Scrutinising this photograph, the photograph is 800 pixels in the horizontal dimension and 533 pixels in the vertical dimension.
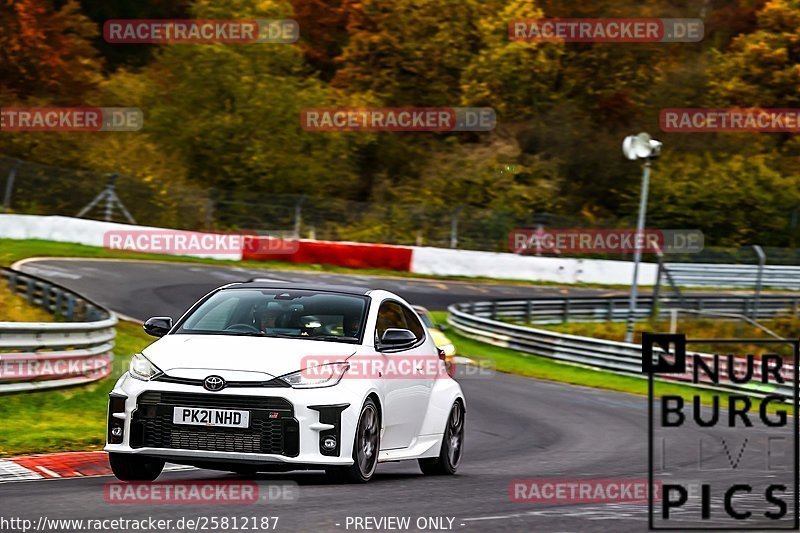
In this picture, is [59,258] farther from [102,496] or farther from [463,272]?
[102,496]

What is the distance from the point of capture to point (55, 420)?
13766 mm

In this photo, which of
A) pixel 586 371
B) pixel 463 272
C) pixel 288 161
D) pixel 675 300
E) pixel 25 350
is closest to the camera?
pixel 25 350

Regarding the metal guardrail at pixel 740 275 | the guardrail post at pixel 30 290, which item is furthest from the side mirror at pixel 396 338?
the metal guardrail at pixel 740 275

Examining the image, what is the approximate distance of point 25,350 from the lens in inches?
587

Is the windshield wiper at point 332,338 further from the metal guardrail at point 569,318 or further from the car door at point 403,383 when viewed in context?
the metal guardrail at point 569,318

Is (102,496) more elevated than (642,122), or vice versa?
(642,122)

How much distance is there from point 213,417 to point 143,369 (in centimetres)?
68

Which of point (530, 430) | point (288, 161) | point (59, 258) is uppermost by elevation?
point (288, 161)

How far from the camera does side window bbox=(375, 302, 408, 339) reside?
10.5m

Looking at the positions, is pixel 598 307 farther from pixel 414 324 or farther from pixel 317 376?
Result: pixel 317 376

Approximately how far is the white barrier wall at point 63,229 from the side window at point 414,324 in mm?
28093

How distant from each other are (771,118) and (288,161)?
20484 millimetres

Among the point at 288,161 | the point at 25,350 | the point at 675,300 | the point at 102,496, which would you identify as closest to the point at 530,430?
the point at 25,350

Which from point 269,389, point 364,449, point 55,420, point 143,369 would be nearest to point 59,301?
point 55,420
